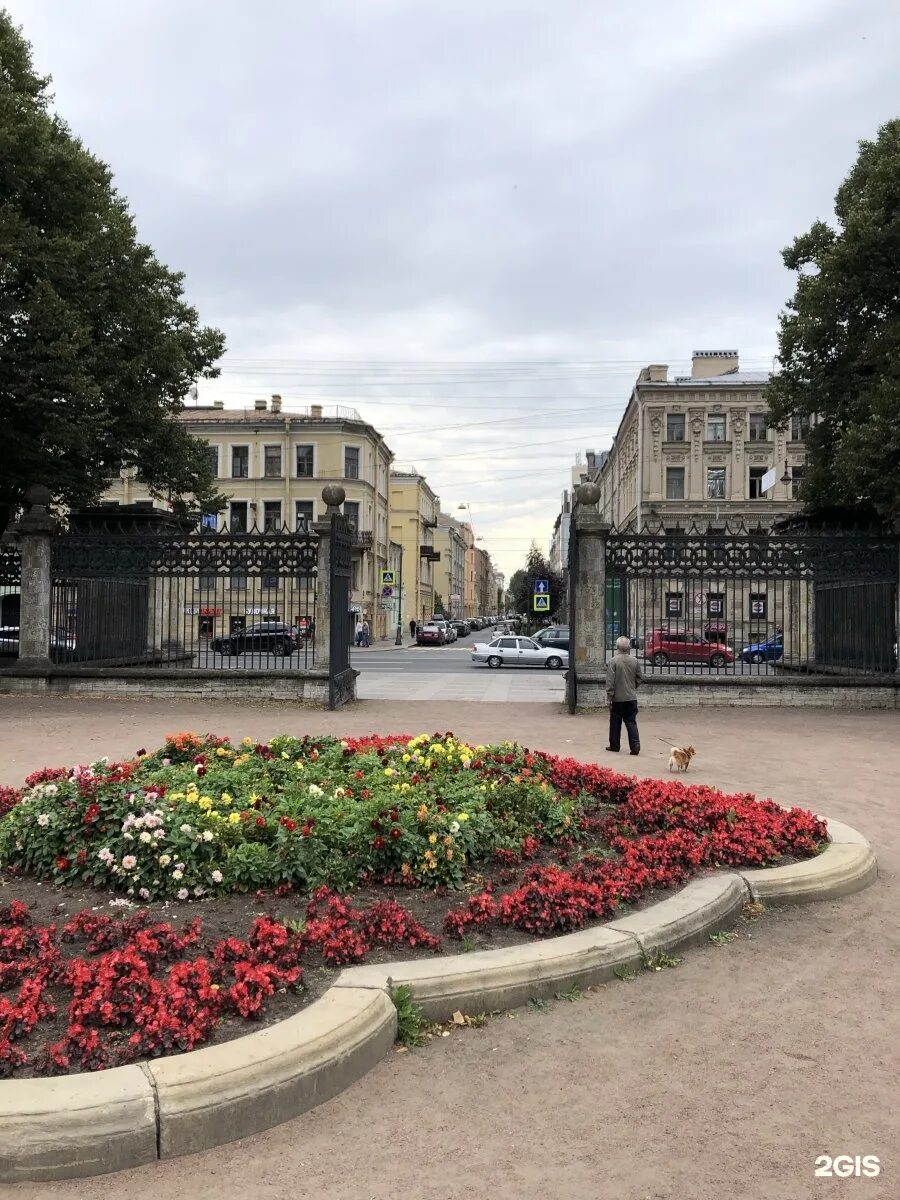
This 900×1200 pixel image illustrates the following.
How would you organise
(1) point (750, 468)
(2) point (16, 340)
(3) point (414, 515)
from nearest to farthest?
(2) point (16, 340)
(1) point (750, 468)
(3) point (414, 515)

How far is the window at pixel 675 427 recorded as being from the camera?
197 feet

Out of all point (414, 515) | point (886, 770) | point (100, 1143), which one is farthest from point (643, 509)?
point (100, 1143)

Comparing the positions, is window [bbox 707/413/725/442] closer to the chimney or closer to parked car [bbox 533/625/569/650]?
the chimney

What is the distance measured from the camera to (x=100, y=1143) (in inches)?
119

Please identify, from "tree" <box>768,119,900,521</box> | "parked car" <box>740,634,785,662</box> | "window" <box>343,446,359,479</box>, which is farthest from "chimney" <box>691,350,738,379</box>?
"parked car" <box>740,634,785,662</box>

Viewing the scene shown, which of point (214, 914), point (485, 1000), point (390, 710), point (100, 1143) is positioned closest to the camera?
point (100, 1143)

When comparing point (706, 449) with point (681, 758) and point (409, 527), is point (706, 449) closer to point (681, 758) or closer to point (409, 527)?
point (409, 527)

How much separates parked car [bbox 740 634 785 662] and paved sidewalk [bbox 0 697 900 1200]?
1278 centimetres

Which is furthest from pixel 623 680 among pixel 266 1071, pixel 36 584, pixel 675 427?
pixel 675 427

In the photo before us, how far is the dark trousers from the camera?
40.0 feet

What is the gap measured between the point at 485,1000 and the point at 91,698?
49.9ft

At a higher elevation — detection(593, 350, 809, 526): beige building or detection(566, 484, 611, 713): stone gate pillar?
detection(593, 350, 809, 526): beige building

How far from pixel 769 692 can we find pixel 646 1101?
1509 cm

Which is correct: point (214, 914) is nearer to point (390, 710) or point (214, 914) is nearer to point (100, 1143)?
point (100, 1143)
